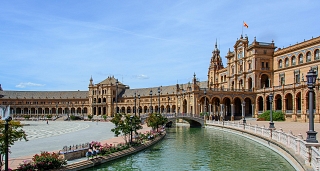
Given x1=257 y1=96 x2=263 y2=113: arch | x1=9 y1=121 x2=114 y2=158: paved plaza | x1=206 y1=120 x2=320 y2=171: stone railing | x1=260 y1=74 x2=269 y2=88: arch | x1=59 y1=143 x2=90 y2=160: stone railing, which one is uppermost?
x1=260 y1=74 x2=269 y2=88: arch

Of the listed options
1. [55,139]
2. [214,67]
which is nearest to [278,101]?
[214,67]

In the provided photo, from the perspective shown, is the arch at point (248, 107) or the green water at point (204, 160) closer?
the green water at point (204, 160)

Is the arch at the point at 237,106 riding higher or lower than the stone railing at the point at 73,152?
higher

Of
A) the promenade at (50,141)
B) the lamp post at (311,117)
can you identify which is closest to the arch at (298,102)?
the promenade at (50,141)

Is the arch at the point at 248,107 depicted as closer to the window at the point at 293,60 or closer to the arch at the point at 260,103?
the arch at the point at 260,103

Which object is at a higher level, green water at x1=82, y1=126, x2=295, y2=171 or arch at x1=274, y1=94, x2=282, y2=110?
arch at x1=274, y1=94, x2=282, y2=110

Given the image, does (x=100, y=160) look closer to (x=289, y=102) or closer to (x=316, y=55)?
(x=316, y=55)

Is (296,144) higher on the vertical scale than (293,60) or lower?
lower

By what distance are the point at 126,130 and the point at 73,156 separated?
8497 millimetres

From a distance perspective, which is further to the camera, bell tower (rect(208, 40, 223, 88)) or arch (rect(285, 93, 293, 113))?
bell tower (rect(208, 40, 223, 88))

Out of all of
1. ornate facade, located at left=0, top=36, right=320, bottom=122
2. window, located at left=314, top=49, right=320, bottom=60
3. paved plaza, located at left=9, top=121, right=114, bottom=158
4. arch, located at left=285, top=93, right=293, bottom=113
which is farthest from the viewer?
arch, located at left=285, top=93, right=293, bottom=113

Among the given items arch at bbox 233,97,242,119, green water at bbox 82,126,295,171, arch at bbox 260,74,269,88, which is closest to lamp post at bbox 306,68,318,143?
green water at bbox 82,126,295,171

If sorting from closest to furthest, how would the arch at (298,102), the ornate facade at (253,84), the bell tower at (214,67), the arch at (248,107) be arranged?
the arch at (298,102)
the ornate facade at (253,84)
the arch at (248,107)
the bell tower at (214,67)

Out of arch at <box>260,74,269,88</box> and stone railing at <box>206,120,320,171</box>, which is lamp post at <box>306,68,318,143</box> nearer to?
stone railing at <box>206,120,320,171</box>
